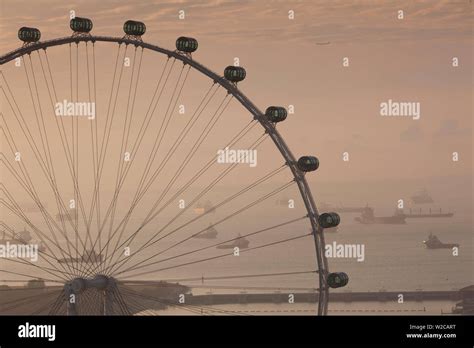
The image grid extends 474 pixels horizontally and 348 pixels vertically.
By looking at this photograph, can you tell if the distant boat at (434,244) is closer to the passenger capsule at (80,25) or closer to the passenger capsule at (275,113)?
the passenger capsule at (275,113)

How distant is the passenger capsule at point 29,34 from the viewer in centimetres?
4238

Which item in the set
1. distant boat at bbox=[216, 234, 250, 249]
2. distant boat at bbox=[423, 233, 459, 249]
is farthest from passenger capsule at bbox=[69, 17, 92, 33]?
distant boat at bbox=[423, 233, 459, 249]

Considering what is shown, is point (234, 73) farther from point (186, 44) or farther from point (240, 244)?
point (240, 244)

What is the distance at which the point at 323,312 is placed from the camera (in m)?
42.7

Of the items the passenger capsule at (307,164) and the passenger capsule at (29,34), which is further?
the passenger capsule at (29,34)

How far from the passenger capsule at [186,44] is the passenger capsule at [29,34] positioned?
443cm

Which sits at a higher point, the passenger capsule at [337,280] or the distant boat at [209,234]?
the distant boat at [209,234]

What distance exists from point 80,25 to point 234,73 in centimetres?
465

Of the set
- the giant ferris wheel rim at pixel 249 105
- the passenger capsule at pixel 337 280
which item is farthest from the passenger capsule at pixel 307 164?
the passenger capsule at pixel 337 280
